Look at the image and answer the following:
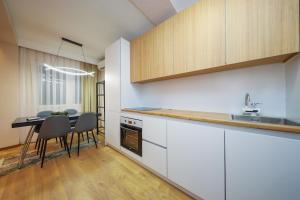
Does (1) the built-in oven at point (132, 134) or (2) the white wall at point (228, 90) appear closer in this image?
(2) the white wall at point (228, 90)

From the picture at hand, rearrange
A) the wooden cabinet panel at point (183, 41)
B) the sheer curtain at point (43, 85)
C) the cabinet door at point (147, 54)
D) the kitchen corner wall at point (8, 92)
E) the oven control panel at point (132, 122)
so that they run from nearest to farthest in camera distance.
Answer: the wooden cabinet panel at point (183, 41)
the oven control panel at point (132, 122)
the cabinet door at point (147, 54)
the kitchen corner wall at point (8, 92)
the sheer curtain at point (43, 85)

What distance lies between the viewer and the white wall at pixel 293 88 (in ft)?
3.32

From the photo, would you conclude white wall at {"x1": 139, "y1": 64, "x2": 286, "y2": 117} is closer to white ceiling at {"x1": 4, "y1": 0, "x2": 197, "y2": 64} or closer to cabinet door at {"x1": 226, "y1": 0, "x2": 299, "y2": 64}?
cabinet door at {"x1": 226, "y1": 0, "x2": 299, "y2": 64}

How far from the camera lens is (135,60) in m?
2.43

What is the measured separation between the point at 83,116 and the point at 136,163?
143 cm

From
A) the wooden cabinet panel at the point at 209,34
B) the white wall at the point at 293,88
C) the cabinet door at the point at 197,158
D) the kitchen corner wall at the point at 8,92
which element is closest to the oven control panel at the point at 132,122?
the cabinet door at the point at 197,158

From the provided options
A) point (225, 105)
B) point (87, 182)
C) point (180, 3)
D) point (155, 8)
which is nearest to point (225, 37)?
point (225, 105)

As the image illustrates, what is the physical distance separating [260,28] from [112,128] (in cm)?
271

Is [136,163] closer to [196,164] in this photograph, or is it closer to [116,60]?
[196,164]

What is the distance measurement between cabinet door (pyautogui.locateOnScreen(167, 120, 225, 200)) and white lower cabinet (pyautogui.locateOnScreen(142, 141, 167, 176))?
0.30 feet

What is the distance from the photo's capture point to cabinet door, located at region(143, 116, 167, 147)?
1.62 meters

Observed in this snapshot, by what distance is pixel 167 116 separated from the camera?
5.23ft

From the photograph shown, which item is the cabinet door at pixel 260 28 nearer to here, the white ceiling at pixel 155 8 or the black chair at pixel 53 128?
the white ceiling at pixel 155 8

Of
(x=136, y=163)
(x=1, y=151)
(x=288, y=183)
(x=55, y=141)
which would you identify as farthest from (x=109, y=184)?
(x=1, y=151)
